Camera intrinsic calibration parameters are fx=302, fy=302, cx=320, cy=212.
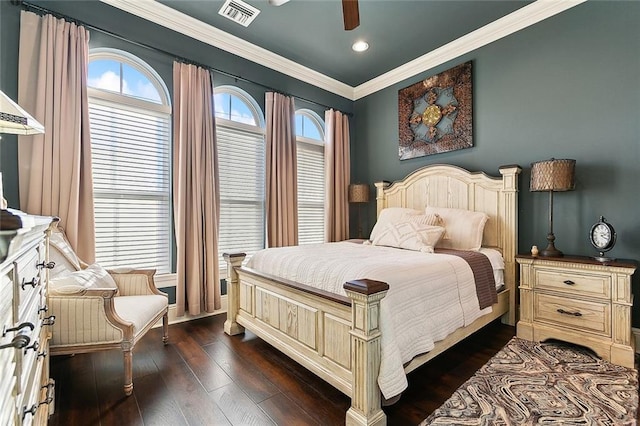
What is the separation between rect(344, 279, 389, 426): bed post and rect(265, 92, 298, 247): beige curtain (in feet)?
7.84

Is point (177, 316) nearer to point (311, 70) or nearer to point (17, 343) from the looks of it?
point (17, 343)

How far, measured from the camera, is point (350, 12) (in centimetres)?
193

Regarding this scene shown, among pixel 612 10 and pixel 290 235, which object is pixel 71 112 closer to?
pixel 290 235

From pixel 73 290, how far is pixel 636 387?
3509 millimetres

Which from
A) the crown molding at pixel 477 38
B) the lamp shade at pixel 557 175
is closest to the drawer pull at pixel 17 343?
the lamp shade at pixel 557 175

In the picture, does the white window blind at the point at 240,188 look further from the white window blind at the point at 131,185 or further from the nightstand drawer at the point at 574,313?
the nightstand drawer at the point at 574,313

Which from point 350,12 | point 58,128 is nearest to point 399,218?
point 350,12

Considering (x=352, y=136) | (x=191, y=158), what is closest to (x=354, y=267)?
(x=191, y=158)

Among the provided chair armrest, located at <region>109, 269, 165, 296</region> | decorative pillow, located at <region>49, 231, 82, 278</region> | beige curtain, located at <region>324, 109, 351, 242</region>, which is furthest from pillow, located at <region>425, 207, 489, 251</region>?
decorative pillow, located at <region>49, 231, 82, 278</region>

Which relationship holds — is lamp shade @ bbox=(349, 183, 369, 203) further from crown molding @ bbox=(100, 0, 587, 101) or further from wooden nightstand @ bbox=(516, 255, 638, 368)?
wooden nightstand @ bbox=(516, 255, 638, 368)

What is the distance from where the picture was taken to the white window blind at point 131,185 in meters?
2.81

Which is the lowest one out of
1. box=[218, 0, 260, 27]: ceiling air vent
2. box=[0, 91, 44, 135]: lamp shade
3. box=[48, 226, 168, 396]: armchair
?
box=[48, 226, 168, 396]: armchair

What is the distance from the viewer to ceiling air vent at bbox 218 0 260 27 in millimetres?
2884

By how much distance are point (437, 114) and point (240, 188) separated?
8.62ft
